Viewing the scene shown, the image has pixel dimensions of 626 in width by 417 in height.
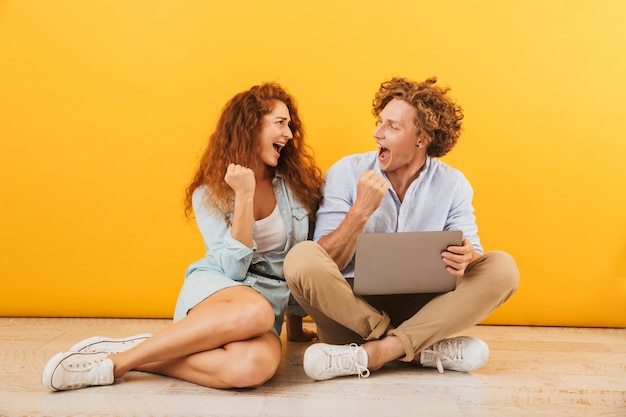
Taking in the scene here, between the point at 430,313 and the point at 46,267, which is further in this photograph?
the point at 46,267

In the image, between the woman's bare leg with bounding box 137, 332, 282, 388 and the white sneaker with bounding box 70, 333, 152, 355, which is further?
the white sneaker with bounding box 70, 333, 152, 355

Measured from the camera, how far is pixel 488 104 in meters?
2.67

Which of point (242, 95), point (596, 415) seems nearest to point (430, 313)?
point (596, 415)

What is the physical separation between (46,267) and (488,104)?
1.94m

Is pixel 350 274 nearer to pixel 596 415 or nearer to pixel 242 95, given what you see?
pixel 242 95

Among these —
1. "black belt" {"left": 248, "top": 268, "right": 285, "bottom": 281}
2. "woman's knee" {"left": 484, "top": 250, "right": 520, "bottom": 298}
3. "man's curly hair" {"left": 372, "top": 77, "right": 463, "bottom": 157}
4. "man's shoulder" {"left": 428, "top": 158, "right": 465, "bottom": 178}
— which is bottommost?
"black belt" {"left": 248, "top": 268, "right": 285, "bottom": 281}

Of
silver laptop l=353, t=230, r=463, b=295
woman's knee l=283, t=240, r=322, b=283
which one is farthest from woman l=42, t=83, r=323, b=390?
silver laptop l=353, t=230, r=463, b=295

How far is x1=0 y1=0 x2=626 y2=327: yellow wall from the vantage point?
2.65 metres

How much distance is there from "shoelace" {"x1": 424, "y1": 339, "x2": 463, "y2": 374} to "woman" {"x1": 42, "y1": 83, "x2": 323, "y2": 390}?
1.59 feet

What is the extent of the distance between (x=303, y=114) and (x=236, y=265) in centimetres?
90

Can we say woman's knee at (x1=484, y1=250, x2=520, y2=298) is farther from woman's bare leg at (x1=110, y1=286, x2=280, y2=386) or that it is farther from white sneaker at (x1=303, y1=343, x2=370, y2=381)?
woman's bare leg at (x1=110, y1=286, x2=280, y2=386)

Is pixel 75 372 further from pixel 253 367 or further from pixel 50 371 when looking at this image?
pixel 253 367

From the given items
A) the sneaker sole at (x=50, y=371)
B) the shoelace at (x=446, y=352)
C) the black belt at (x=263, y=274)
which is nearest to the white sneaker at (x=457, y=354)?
the shoelace at (x=446, y=352)

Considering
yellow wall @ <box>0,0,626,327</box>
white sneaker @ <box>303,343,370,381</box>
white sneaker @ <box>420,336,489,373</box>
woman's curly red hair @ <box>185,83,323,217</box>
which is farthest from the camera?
yellow wall @ <box>0,0,626,327</box>
